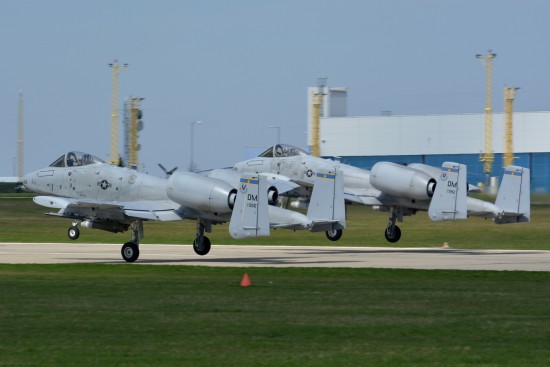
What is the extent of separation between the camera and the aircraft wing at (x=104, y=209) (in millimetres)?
36688

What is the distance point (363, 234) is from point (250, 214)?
27.6 m

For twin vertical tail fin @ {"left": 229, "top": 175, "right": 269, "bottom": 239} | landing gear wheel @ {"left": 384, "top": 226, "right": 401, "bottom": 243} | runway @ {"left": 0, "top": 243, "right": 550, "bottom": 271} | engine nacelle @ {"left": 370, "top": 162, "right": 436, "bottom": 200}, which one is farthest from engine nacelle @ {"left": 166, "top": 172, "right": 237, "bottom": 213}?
landing gear wheel @ {"left": 384, "top": 226, "right": 401, "bottom": 243}

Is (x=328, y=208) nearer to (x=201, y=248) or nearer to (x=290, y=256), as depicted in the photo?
(x=290, y=256)

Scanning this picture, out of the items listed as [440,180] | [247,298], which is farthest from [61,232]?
[247,298]

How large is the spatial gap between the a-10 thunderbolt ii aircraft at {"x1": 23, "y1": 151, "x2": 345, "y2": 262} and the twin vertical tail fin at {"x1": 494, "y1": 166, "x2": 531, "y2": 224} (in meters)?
8.76

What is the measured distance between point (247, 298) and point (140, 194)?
15.9 meters

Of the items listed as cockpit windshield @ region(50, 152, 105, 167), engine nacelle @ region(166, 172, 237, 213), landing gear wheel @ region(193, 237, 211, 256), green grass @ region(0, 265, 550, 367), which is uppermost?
cockpit windshield @ region(50, 152, 105, 167)

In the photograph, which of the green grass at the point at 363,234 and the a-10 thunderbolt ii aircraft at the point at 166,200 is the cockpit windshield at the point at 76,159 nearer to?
the a-10 thunderbolt ii aircraft at the point at 166,200

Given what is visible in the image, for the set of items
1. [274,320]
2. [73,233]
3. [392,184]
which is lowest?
[73,233]

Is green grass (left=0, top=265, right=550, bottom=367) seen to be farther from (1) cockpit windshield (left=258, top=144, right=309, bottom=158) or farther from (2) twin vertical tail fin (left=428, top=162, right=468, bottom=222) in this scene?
(1) cockpit windshield (left=258, top=144, right=309, bottom=158)

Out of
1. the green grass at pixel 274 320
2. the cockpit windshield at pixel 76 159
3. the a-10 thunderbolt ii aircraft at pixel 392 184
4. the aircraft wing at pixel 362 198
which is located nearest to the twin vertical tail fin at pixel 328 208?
the a-10 thunderbolt ii aircraft at pixel 392 184

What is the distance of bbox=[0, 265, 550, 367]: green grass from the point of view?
1625 cm

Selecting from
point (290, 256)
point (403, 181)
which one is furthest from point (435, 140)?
point (290, 256)

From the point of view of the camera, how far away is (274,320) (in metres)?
20.5
